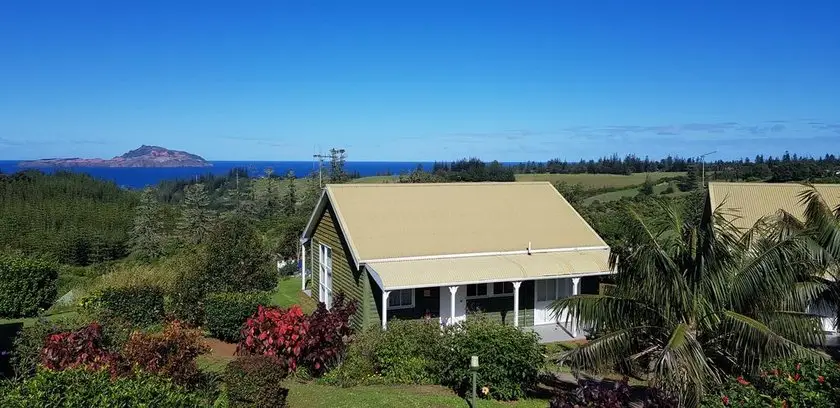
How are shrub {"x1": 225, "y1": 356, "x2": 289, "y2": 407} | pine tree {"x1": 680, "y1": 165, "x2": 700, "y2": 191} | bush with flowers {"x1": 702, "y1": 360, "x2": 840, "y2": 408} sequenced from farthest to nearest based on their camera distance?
pine tree {"x1": 680, "y1": 165, "x2": 700, "y2": 191} → shrub {"x1": 225, "y1": 356, "x2": 289, "y2": 407} → bush with flowers {"x1": 702, "y1": 360, "x2": 840, "y2": 408}

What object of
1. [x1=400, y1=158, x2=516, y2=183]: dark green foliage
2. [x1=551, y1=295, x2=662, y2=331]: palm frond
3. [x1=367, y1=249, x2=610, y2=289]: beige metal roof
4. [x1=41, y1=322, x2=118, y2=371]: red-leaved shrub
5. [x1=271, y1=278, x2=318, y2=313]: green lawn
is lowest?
[x1=271, y1=278, x2=318, y2=313]: green lawn

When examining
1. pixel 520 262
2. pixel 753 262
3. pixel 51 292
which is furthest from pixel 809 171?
pixel 51 292

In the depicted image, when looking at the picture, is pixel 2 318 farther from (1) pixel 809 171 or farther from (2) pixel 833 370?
(1) pixel 809 171

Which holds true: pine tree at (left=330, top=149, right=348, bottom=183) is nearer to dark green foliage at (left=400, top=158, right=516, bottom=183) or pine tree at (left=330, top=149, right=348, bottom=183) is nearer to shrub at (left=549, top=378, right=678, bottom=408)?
dark green foliage at (left=400, top=158, right=516, bottom=183)

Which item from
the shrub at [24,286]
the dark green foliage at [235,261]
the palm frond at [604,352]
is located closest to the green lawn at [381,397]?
the palm frond at [604,352]

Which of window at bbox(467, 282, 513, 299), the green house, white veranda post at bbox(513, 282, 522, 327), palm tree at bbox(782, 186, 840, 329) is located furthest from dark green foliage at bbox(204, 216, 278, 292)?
palm tree at bbox(782, 186, 840, 329)

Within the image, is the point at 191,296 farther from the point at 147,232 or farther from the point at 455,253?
the point at 147,232

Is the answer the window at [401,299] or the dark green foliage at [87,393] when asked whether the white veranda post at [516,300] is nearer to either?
the window at [401,299]
